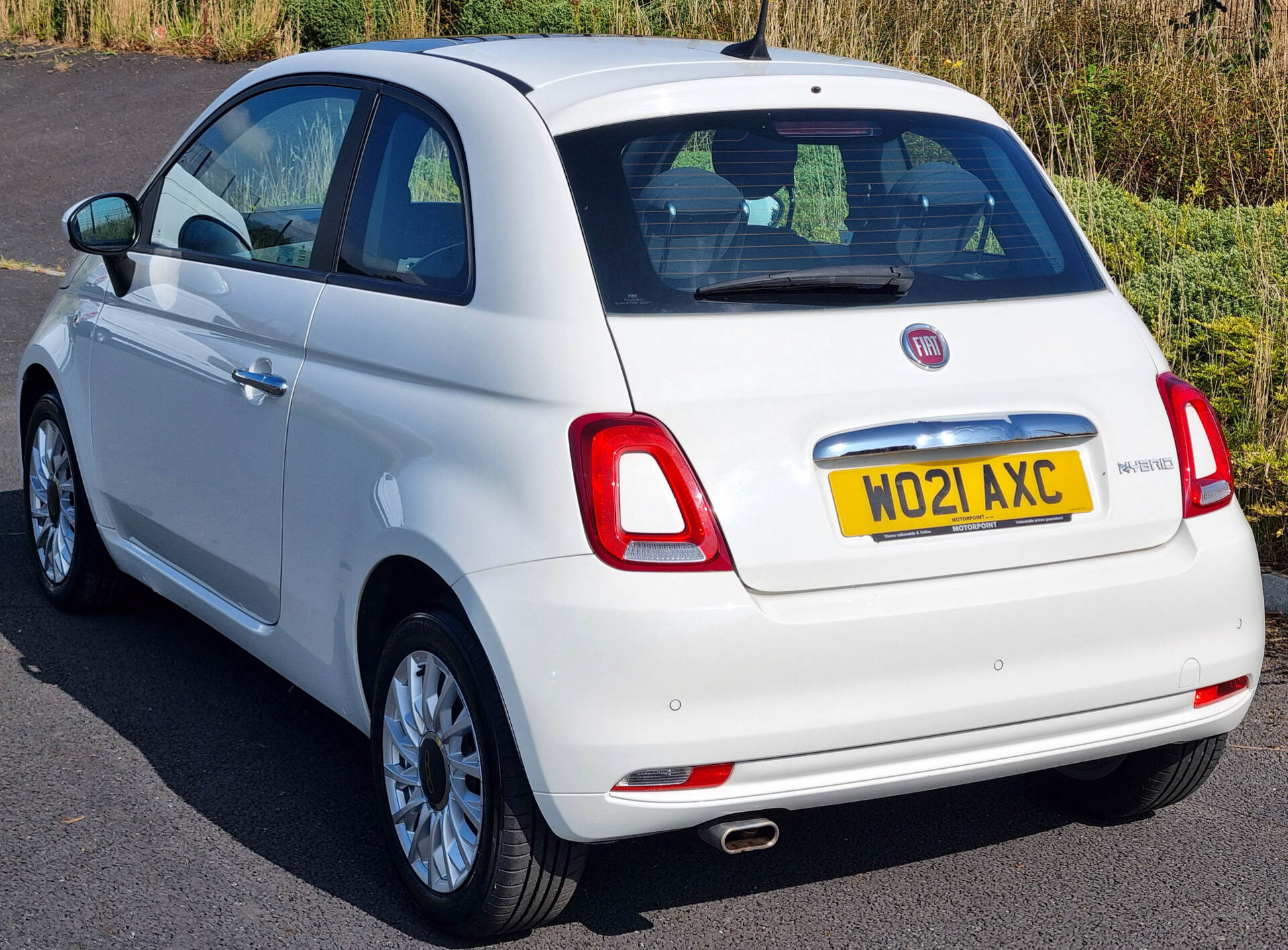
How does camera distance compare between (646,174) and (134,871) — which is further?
(134,871)

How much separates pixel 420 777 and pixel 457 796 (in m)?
0.15

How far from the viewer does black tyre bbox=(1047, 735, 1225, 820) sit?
3.55m

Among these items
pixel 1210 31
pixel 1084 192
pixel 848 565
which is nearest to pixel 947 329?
pixel 848 565

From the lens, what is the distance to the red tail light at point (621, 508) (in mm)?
2777

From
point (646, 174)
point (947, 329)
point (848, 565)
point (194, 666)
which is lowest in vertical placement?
point (194, 666)

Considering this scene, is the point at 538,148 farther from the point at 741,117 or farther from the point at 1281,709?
the point at 1281,709

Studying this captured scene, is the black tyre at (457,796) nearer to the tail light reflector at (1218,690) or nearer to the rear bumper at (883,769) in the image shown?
the rear bumper at (883,769)

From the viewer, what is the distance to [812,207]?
11.2ft

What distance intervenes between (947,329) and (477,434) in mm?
1002

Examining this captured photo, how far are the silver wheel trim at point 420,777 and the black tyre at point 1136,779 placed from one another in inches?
61.9

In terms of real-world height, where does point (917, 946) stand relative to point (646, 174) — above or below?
below

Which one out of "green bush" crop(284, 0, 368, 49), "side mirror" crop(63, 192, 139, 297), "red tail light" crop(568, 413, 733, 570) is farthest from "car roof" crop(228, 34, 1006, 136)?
"green bush" crop(284, 0, 368, 49)

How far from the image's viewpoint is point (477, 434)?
2.98 metres

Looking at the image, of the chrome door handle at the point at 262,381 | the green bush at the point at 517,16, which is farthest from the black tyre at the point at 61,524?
the green bush at the point at 517,16
